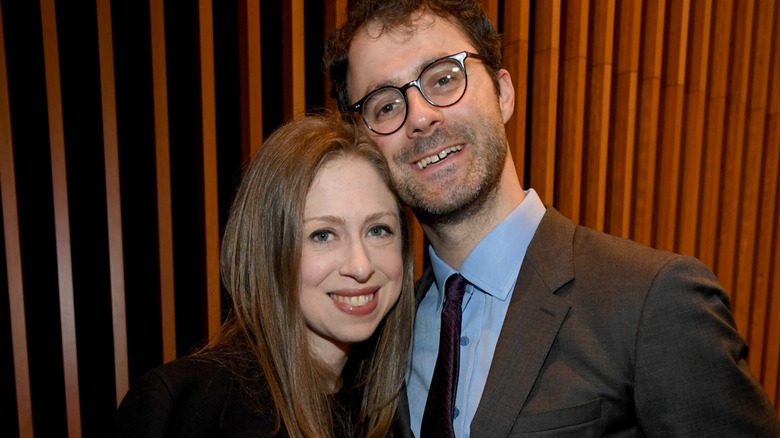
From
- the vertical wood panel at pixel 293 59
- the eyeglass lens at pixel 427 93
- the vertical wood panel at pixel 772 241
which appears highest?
the vertical wood panel at pixel 293 59


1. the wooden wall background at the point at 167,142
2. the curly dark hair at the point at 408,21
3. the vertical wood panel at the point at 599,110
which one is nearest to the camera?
the curly dark hair at the point at 408,21

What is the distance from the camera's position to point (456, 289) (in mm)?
1463

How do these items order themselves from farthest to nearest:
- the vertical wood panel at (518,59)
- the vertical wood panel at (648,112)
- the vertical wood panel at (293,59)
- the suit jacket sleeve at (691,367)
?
the vertical wood panel at (648,112) < the vertical wood panel at (518,59) < the vertical wood panel at (293,59) < the suit jacket sleeve at (691,367)

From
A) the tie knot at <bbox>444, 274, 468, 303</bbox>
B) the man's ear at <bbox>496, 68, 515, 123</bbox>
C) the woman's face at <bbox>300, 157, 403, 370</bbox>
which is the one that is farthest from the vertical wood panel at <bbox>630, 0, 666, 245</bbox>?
the woman's face at <bbox>300, 157, 403, 370</bbox>

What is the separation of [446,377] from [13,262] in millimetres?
1687

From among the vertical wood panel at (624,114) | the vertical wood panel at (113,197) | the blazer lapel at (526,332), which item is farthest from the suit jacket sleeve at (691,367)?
the vertical wood panel at (113,197)

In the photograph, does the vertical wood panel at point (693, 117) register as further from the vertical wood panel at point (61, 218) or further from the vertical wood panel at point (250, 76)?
the vertical wood panel at point (61, 218)

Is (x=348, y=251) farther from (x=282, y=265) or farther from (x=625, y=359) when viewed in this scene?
(x=625, y=359)

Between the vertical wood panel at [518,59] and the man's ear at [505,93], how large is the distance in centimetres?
91

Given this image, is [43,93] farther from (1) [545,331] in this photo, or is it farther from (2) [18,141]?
(1) [545,331]

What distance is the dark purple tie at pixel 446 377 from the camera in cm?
132

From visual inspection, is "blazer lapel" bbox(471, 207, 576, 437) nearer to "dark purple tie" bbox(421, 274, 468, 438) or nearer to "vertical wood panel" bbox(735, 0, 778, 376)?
"dark purple tie" bbox(421, 274, 468, 438)

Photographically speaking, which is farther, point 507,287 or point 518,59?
point 518,59

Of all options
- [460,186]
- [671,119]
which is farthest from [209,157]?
[671,119]
